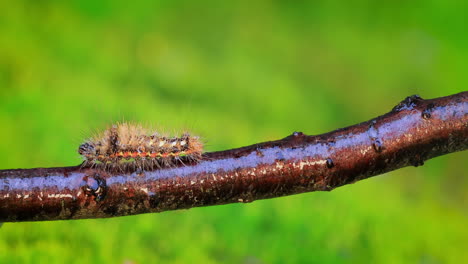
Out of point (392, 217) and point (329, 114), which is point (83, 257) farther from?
point (329, 114)

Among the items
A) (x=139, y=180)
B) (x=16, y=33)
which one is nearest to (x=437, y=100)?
(x=139, y=180)

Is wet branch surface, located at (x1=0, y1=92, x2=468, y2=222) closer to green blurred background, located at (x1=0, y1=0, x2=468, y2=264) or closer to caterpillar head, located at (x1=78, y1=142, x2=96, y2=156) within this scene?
caterpillar head, located at (x1=78, y1=142, x2=96, y2=156)

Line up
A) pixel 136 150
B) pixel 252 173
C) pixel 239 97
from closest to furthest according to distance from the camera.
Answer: pixel 252 173
pixel 136 150
pixel 239 97

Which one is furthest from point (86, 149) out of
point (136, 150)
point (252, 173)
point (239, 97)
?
point (239, 97)

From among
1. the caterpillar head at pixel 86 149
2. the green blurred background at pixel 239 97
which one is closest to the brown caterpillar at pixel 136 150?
the caterpillar head at pixel 86 149

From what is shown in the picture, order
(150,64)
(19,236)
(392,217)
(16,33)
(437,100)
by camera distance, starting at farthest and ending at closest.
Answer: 1. (150,64)
2. (16,33)
3. (392,217)
4. (19,236)
5. (437,100)

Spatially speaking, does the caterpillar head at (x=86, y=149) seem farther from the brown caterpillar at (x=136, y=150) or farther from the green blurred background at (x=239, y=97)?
the green blurred background at (x=239, y=97)

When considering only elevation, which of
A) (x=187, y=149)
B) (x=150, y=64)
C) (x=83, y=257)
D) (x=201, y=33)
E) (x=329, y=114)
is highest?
(x=201, y=33)

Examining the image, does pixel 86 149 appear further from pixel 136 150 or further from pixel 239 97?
pixel 239 97
